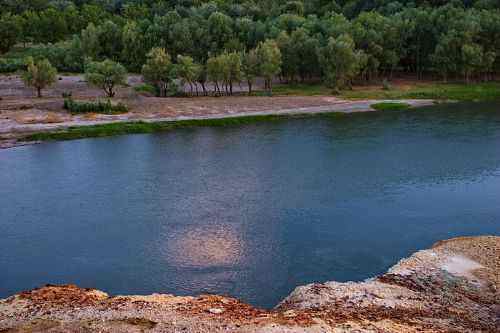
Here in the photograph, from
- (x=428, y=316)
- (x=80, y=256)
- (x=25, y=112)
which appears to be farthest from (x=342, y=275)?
(x=25, y=112)

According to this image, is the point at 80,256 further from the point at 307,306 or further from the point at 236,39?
the point at 236,39

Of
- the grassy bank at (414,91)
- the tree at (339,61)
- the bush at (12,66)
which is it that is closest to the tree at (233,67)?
the grassy bank at (414,91)

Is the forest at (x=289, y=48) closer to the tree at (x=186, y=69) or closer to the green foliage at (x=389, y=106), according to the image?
the tree at (x=186, y=69)

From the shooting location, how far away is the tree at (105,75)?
305ft

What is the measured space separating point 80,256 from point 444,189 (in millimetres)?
30021

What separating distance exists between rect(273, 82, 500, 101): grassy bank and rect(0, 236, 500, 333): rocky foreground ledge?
71.4m

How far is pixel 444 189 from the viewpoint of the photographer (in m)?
48.3

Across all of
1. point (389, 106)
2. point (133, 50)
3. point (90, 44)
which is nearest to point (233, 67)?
point (389, 106)

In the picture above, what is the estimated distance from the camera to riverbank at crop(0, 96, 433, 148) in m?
72.4

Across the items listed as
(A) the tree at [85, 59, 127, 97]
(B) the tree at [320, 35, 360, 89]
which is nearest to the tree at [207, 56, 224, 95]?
(A) the tree at [85, 59, 127, 97]

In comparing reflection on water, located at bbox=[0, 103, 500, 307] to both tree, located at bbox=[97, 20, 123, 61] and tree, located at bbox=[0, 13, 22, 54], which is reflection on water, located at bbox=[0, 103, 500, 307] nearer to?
tree, located at bbox=[97, 20, 123, 61]

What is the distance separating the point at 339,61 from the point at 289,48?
1265 cm

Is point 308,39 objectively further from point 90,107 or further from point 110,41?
point 90,107

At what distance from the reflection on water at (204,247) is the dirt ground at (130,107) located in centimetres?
3775
